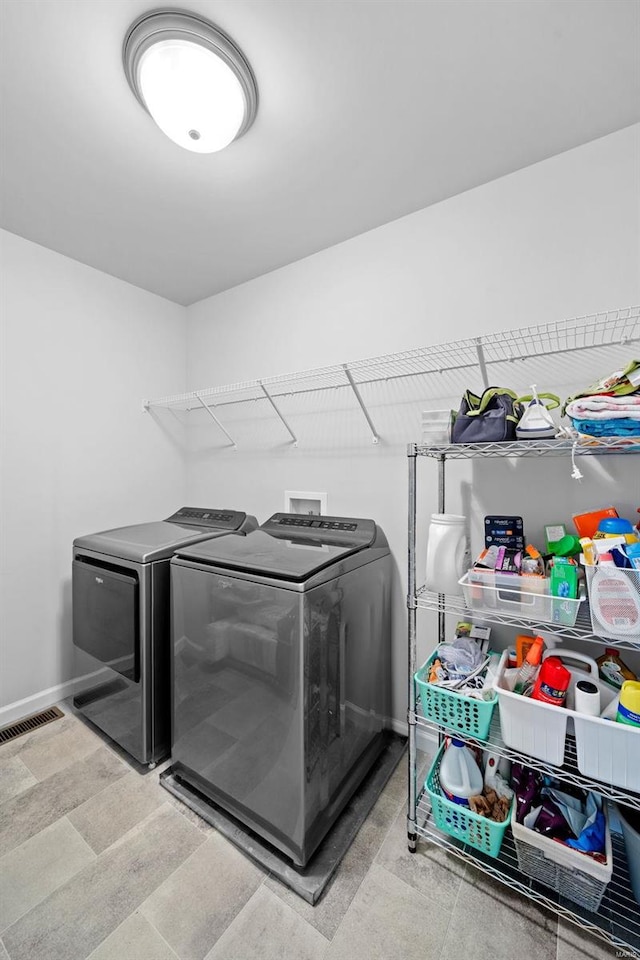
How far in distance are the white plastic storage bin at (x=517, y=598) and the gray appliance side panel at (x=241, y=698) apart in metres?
0.57

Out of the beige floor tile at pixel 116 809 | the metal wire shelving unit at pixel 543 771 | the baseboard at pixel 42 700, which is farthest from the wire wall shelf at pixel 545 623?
the baseboard at pixel 42 700

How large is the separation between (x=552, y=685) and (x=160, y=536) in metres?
1.76

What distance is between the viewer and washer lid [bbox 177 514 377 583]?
1.40 m

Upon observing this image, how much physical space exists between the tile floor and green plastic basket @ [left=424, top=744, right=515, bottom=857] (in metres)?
0.13

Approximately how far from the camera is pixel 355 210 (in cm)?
184

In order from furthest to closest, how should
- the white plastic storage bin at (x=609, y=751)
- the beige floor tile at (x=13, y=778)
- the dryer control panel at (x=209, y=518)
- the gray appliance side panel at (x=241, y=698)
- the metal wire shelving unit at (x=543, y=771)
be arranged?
the dryer control panel at (x=209, y=518) < the beige floor tile at (x=13, y=778) < the gray appliance side panel at (x=241, y=698) < the metal wire shelving unit at (x=543, y=771) < the white plastic storage bin at (x=609, y=751)

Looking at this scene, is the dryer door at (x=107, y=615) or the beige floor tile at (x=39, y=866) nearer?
the beige floor tile at (x=39, y=866)

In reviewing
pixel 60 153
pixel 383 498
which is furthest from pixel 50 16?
pixel 383 498

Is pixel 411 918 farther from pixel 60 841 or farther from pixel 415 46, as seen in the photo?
pixel 415 46

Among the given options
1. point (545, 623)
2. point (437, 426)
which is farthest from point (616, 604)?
point (437, 426)

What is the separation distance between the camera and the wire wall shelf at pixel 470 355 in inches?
54.1

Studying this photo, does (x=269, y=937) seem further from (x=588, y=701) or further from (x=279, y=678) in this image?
(x=588, y=701)

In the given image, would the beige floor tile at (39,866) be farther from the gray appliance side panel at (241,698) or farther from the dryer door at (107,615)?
the dryer door at (107,615)

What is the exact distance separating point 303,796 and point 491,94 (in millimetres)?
2374
